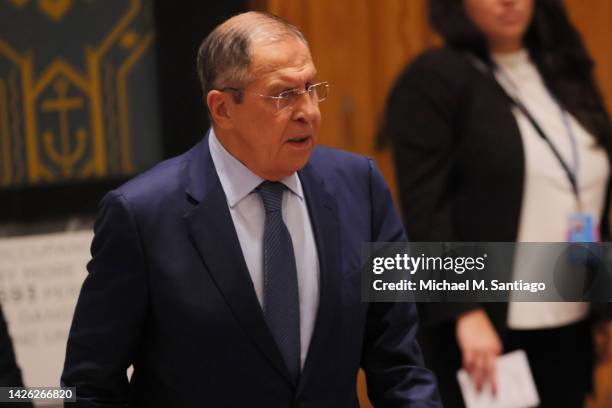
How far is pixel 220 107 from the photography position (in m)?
2.20

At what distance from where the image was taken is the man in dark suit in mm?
2133

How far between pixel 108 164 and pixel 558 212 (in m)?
1.86

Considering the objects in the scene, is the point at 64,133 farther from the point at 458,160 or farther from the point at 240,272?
the point at 240,272

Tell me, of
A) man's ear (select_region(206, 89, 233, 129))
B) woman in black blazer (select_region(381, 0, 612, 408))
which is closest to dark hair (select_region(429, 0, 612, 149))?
woman in black blazer (select_region(381, 0, 612, 408))

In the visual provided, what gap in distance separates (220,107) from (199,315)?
0.42 meters

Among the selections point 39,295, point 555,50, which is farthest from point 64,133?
point 555,50

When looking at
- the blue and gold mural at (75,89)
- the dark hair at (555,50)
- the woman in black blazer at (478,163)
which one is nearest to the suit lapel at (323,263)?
the woman in black blazer at (478,163)

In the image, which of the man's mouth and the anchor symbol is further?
the anchor symbol

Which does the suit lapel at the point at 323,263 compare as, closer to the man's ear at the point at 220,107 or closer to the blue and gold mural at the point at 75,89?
the man's ear at the point at 220,107

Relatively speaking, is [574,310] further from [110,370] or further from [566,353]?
[110,370]

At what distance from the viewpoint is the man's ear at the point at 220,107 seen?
218 centimetres

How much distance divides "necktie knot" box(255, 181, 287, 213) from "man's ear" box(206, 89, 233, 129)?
145 millimetres

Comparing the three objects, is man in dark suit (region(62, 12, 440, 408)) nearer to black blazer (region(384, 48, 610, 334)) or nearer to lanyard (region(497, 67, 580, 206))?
black blazer (region(384, 48, 610, 334))

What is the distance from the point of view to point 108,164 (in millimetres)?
4246
